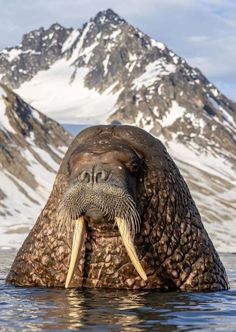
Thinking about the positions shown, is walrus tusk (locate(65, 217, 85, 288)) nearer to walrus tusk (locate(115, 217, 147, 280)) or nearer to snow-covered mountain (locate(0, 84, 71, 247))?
walrus tusk (locate(115, 217, 147, 280))

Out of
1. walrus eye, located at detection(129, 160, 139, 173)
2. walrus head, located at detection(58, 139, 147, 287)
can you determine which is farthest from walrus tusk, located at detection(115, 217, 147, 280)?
walrus eye, located at detection(129, 160, 139, 173)

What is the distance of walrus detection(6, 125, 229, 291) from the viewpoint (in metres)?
9.64

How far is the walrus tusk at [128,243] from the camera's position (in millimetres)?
9695

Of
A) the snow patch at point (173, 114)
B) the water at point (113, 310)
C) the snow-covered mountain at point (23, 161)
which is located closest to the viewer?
the water at point (113, 310)

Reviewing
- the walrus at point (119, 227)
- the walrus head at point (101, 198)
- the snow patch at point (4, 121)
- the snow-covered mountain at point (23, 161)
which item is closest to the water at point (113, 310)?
the walrus at point (119, 227)

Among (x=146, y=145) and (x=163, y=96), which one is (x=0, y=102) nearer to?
(x=163, y=96)

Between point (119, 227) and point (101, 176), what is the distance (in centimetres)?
61

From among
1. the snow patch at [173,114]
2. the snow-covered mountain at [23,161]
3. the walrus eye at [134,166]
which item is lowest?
the walrus eye at [134,166]

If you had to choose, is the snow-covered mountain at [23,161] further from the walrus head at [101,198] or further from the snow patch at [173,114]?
the walrus head at [101,198]

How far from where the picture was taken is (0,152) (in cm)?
12088

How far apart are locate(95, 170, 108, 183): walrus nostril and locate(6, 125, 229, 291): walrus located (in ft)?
0.04

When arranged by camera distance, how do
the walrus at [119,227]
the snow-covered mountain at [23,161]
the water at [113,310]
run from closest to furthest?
the water at [113,310] < the walrus at [119,227] < the snow-covered mountain at [23,161]

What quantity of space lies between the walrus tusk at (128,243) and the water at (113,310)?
350 mm

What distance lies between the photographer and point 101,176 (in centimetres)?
957
